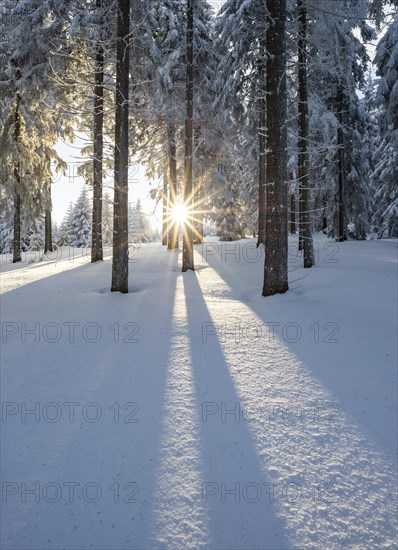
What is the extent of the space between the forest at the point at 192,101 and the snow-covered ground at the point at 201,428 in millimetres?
2439

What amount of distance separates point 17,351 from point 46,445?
7.48ft

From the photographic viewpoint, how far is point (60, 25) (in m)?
11.9

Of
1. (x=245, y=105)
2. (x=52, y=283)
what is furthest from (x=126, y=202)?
(x=245, y=105)

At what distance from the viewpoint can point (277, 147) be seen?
22.9 ft

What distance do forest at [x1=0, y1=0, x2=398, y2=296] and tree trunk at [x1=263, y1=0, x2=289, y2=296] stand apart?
2cm

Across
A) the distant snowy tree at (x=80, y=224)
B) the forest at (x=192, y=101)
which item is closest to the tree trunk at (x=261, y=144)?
the forest at (x=192, y=101)

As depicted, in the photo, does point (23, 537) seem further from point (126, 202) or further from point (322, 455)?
point (126, 202)

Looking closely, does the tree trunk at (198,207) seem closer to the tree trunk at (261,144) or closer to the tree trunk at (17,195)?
the tree trunk at (261,144)

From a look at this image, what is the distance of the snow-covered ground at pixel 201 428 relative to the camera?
7.05 ft

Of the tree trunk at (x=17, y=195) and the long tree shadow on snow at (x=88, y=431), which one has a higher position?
the tree trunk at (x=17, y=195)

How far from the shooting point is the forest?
773 cm

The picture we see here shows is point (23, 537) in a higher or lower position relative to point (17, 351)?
lower

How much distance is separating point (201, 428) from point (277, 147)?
19.6ft

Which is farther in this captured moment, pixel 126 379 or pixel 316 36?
pixel 316 36
